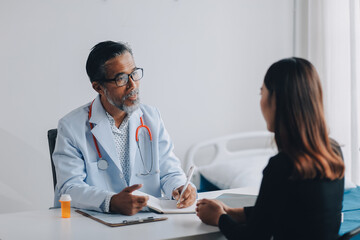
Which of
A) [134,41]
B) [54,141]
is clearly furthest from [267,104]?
[134,41]

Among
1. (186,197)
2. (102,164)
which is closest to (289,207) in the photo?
(186,197)

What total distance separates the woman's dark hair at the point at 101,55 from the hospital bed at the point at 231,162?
1.15m

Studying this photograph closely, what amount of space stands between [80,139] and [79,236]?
626mm

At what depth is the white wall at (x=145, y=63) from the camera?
3182mm

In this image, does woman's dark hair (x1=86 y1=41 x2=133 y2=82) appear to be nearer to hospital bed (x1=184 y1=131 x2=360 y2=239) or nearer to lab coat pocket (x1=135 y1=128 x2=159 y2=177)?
lab coat pocket (x1=135 y1=128 x2=159 y2=177)

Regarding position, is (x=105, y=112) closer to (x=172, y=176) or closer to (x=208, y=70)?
(x=172, y=176)

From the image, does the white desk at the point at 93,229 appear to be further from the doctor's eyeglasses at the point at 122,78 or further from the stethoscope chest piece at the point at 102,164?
the doctor's eyeglasses at the point at 122,78

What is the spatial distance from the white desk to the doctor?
0.20 meters

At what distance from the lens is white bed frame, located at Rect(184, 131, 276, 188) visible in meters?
3.70

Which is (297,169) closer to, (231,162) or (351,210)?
(351,210)

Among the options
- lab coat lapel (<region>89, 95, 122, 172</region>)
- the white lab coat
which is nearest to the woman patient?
the white lab coat

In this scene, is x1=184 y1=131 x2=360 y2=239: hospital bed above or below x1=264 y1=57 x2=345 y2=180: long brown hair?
below

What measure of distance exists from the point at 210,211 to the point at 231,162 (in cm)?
176

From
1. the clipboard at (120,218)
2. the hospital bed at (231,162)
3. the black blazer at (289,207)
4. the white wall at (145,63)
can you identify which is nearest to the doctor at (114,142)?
the clipboard at (120,218)
